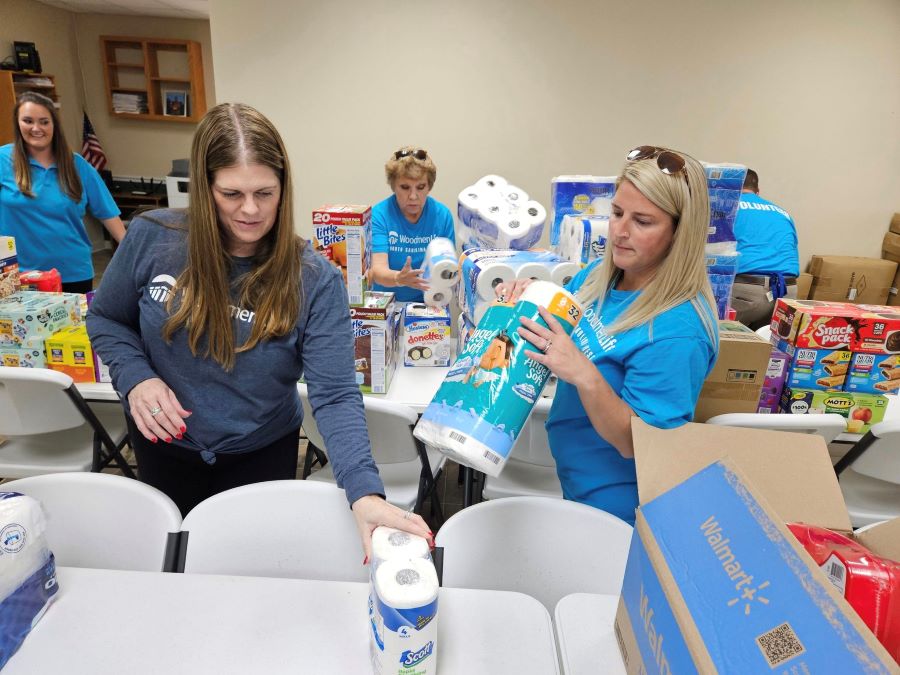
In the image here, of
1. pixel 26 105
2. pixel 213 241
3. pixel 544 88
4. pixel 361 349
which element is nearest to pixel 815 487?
pixel 213 241

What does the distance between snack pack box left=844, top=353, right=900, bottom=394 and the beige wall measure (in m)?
2.83

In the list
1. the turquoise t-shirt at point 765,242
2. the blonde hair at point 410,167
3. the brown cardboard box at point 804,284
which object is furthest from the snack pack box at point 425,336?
the brown cardboard box at point 804,284

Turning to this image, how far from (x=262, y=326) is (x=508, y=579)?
80cm

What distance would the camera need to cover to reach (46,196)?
301cm

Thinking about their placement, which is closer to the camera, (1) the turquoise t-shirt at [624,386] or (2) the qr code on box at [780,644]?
(2) the qr code on box at [780,644]

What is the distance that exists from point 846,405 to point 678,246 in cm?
136

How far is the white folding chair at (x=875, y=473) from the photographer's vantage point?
1.90m

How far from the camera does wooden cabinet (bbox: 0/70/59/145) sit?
5.78 metres

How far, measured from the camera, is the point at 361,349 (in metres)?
2.09

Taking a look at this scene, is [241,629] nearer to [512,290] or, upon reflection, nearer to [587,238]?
[512,290]

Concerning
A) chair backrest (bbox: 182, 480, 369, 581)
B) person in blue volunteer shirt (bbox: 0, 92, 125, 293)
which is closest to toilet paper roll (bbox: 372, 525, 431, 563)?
chair backrest (bbox: 182, 480, 369, 581)

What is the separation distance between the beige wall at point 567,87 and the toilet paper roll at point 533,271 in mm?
2732

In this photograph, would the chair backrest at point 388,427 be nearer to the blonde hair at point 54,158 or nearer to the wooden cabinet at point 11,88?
the blonde hair at point 54,158

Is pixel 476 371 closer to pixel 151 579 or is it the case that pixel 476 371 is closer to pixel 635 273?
pixel 635 273
